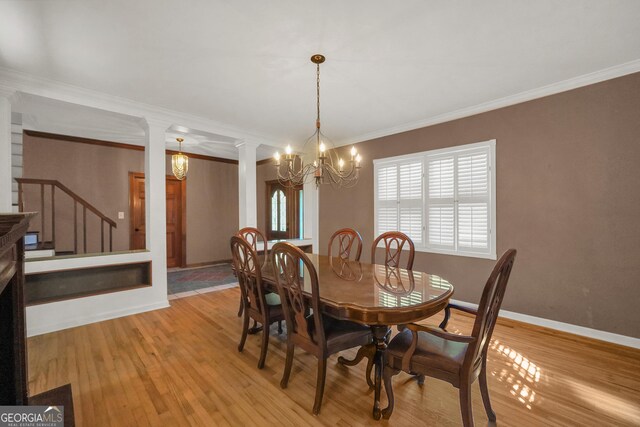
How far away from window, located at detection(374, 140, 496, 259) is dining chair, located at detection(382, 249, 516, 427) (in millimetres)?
2017

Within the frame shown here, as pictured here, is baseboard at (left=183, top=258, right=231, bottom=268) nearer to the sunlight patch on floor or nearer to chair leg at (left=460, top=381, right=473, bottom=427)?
the sunlight patch on floor

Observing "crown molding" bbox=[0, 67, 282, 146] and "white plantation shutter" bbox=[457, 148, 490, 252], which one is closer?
"crown molding" bbox=[0, 67, 282, 146]

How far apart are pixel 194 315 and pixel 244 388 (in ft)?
5.43

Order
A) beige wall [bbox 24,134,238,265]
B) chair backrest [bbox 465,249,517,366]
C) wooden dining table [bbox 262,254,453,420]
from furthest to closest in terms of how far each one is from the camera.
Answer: beige wall [bbox 24,134,238,265], wooden dining table [bbox 262,254,453,420], chair backrest [bbox 465,249,517,366]

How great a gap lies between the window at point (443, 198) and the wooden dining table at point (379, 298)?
1587 mm

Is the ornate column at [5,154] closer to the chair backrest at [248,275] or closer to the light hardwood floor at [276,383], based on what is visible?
the light hardwood floor at [276,383]

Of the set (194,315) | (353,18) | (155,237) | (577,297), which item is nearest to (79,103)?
(155,237)

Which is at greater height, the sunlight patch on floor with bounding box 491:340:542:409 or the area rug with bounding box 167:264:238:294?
the area rug with bounding box 167:264:238:294

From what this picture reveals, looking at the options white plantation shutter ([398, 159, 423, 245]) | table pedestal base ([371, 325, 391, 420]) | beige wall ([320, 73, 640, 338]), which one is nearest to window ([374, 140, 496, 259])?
white plantation shutter ([398, 159, 423, 245])

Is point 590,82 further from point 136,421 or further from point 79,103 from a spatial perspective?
point 79,103

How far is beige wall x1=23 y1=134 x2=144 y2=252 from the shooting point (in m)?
4.26

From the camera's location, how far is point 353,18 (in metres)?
1.87

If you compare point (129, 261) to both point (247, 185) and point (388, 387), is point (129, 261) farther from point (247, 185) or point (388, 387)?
point (388, 387)

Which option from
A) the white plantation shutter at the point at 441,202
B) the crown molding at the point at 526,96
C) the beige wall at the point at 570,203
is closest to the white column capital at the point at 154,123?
the crown molding at the point at 526,96
